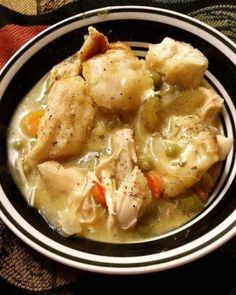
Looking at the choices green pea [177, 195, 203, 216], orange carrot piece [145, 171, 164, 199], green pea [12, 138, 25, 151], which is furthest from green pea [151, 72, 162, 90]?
green pea [12, 138, 25, 151]

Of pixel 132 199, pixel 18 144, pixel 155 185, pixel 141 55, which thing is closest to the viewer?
pixel 132 199

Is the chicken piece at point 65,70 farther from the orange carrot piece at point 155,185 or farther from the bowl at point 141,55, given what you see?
the orange carrot piece at point 155,185

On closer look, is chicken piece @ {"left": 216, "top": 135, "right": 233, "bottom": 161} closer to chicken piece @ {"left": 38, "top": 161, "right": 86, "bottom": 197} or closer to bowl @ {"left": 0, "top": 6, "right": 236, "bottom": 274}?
bowl @ {"left": 0, "top": 6, "right": 236, "bottom": 274}

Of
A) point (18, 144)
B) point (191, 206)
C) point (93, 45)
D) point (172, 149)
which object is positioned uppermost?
point (93, 45)

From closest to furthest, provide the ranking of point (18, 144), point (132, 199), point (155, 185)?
point (132, 199) < point (155, 185) < point (18, 144)

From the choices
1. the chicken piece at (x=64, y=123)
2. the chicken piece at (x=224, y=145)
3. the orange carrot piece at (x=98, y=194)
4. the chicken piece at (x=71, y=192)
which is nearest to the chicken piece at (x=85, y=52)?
the chicken piece at (x=64, y=123)

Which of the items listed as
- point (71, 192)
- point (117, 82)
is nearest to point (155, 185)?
point (71, 192)

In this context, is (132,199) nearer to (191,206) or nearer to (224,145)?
(191,206)

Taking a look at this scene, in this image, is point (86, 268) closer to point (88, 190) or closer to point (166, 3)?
point (88, 190)
